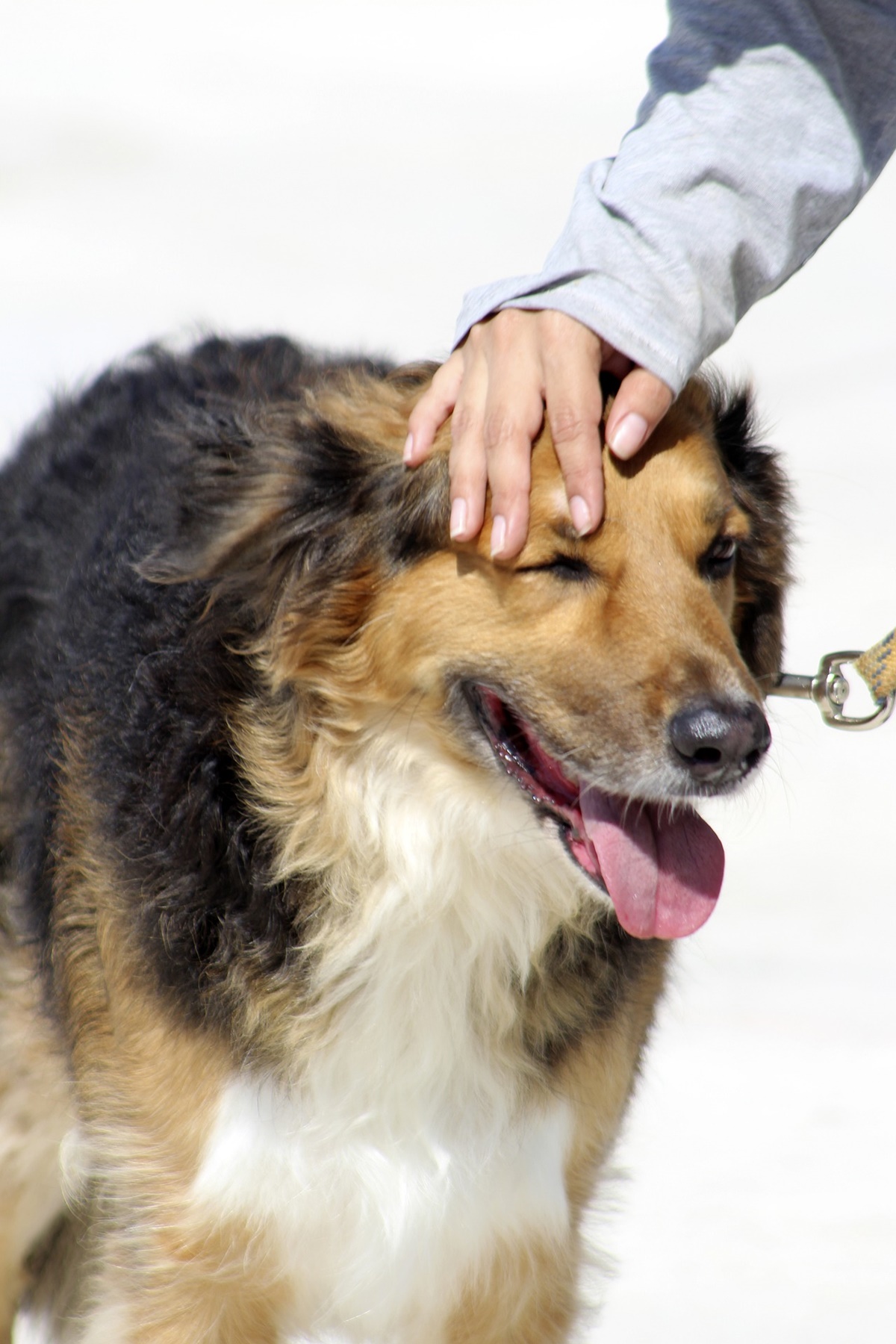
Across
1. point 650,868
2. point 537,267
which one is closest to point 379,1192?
point 650,868

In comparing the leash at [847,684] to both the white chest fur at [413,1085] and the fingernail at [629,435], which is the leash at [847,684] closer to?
the white chest fur at [413,1085]

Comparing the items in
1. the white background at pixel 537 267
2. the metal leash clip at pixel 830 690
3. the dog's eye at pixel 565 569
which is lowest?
the white background at pixel 537 267

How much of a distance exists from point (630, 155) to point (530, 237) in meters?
8.68

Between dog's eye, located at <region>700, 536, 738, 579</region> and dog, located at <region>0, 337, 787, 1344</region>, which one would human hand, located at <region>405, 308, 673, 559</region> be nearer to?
dog, located at <region>0, 337, 787, 1344</region>

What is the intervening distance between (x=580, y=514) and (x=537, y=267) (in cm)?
838

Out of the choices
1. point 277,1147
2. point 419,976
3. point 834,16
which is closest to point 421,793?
point 419,976

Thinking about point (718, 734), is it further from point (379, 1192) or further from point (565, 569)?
point (379, 1192)

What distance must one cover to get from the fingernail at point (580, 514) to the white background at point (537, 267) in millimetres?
525

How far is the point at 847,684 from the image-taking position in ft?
9.56

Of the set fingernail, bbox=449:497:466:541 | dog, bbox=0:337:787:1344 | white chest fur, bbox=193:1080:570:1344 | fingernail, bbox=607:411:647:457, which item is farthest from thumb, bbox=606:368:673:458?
white chest fur, bbox=193:1080:570:1344

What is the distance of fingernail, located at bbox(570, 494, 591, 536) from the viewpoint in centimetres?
240

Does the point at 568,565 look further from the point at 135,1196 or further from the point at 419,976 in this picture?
the point at 135,1196

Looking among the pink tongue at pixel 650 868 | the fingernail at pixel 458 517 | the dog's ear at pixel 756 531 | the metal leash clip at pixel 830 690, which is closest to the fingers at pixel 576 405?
the fingernail at pixel 458 517

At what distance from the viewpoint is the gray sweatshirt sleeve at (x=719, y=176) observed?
2.33 meters
